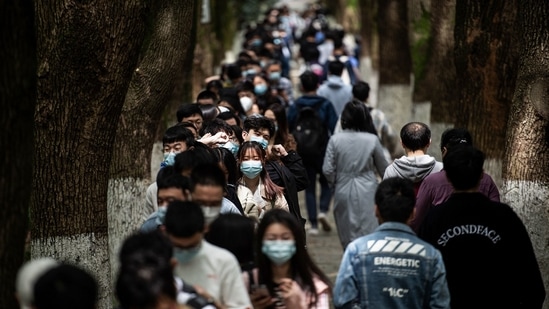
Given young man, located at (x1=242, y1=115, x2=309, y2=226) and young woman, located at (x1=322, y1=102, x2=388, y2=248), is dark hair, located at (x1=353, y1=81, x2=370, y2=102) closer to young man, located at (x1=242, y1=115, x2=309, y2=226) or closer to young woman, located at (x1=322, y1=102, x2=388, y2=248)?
young woman, located at (x1=322, y1=102, x2=388, y2=248)

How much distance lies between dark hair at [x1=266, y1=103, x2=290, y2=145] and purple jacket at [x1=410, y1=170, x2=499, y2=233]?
3.47 meters

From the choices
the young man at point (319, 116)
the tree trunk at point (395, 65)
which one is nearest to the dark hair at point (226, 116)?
the young man at point (319, 116)

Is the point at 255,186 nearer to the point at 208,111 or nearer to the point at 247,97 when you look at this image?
the point at 208,111

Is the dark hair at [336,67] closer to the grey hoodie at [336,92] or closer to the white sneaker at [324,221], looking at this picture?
the grey hoodie at [336,92]

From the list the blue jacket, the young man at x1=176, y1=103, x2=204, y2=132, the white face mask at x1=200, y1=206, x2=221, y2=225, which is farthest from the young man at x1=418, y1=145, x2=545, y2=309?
the blue jacket

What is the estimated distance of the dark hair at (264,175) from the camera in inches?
390

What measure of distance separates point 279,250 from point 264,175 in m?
3.30

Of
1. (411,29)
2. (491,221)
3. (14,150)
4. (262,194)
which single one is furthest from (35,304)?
(411,29)

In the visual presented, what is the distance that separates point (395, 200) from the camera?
7.16 metres

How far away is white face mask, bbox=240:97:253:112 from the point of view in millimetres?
15544

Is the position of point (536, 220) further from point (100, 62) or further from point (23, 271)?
point (23, 271)

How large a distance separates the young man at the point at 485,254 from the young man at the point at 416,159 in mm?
2302

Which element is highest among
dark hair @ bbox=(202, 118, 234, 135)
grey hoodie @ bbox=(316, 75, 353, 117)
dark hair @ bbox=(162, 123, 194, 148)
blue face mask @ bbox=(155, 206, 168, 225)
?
grey hoodie @ bbox=(316, 75, 353, 117)

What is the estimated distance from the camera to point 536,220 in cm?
1023
